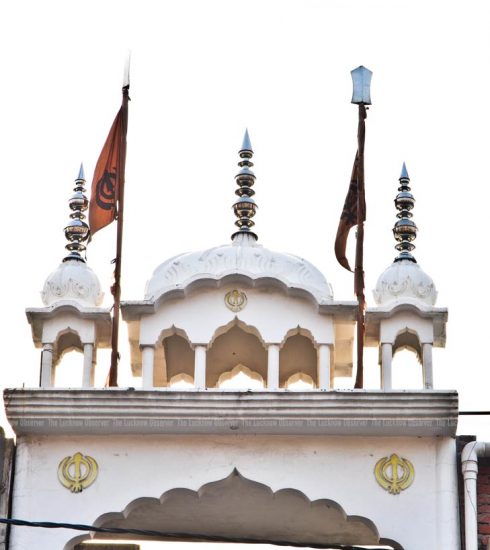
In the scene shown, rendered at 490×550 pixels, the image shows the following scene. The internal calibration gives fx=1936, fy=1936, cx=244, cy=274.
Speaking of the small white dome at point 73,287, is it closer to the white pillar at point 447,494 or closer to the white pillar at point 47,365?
the white pillar at point 47,365

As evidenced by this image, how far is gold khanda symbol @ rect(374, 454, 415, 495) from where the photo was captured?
1962cm

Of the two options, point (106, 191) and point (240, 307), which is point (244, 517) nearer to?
point (240, 307)

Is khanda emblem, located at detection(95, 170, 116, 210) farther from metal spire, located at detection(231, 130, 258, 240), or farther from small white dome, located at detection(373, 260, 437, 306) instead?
small white dome, located at detection(373, 260, 437, 306)

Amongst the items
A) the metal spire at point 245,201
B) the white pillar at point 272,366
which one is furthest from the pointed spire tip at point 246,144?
the white pillar at point 272,366

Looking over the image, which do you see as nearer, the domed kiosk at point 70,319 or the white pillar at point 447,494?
the white pillar at point 447,494

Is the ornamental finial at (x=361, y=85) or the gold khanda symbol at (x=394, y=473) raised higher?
the ornamental finial at (x=361, y=85)

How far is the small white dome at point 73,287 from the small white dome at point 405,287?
9.89ft

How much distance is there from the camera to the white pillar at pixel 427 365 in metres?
20.1

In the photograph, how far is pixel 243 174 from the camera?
21.6m

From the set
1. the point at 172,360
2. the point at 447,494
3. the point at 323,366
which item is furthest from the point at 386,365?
the point at 172,360

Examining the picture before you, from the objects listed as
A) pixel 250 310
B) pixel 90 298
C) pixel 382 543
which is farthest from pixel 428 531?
pixel 90 298

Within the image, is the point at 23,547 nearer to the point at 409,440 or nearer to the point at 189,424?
the point at 189,424

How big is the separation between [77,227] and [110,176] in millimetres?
734

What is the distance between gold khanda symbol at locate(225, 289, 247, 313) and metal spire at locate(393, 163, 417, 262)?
1718mm
